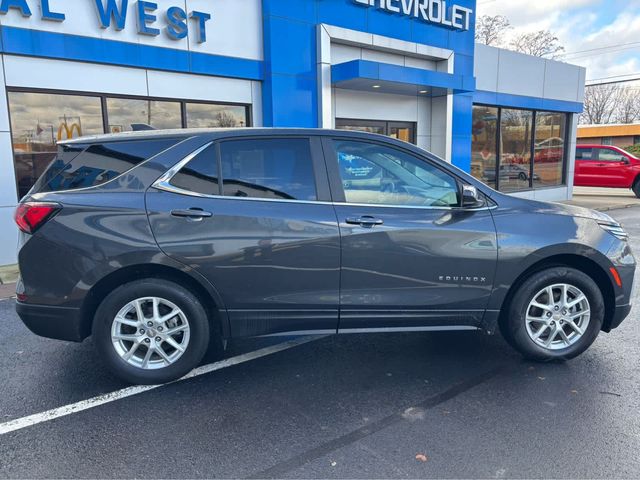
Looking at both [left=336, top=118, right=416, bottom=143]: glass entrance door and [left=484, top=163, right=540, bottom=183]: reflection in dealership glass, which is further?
[left=484, top=163, right=540, bottom=183]: reflection in dealership glass

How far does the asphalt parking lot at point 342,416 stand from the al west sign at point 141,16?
17.6 ft

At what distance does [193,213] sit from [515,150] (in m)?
14.6

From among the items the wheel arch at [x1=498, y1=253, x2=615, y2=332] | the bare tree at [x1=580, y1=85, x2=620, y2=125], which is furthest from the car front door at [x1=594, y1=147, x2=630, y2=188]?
the bare tree at [x1=580, y1=85, x2=620, y2=125]

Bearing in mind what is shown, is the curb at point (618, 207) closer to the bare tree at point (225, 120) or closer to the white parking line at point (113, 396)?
the bare tree at point (225, 120)

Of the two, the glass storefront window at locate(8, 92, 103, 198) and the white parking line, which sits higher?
the glass storefront window at locate(8, 92, 103, 198)

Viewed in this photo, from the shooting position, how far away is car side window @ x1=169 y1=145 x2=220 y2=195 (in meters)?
3.45

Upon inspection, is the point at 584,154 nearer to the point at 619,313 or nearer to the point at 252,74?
the point at 252,74

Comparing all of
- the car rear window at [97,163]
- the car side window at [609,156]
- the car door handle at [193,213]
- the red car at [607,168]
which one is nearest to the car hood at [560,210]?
the car door handle at [193,213]

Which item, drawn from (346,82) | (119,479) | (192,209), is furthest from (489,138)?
(119,479)

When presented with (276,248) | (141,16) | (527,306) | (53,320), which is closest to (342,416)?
(276,248)

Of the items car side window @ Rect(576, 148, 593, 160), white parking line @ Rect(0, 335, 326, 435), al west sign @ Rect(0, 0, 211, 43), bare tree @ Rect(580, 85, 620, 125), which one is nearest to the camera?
white parking line @ Rect(0, 335, 326, 435)

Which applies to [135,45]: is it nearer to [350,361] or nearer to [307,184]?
[307,184]

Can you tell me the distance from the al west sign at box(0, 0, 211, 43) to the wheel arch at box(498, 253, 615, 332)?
7299mm

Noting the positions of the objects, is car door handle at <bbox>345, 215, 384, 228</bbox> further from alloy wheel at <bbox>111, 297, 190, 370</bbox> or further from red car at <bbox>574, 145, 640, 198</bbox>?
red car at <bbox>574, 145, 640, 198</bbox>
